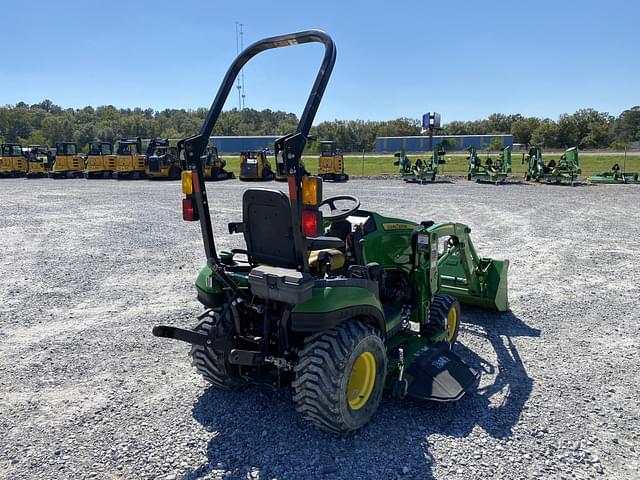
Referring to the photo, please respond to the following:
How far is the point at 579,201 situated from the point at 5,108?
109533mm

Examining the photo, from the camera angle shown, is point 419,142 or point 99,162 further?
point 419,142

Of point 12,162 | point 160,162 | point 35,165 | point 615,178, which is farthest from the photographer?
point 12,162

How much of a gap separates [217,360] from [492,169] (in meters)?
24.4

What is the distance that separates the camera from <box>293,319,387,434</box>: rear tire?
11.0ft

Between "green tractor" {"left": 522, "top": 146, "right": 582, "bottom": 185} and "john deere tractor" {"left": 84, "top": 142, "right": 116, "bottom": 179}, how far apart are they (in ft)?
78.2

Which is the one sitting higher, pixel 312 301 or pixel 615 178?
pixel 615 178

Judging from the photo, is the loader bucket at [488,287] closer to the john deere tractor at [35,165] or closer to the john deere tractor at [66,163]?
the john deere tractor at [66,163]

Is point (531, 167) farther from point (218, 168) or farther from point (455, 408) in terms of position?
point (455, 408)

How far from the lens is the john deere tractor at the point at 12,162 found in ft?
110

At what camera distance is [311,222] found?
10.1ft

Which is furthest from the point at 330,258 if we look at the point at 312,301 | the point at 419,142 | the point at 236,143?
the point at 236,143

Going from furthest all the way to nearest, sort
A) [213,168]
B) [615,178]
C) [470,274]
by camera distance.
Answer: [213,168] < [615,178] < [470,274]

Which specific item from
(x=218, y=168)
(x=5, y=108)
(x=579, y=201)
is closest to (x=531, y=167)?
(x=579, y=201)

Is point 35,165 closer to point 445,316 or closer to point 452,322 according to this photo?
point 452,322
